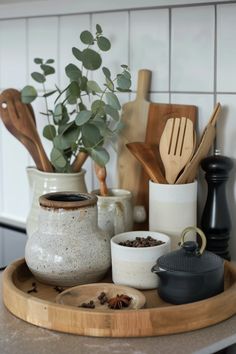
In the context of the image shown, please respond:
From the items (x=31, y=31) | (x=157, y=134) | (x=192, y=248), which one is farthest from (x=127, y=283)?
(x=31, y=31)

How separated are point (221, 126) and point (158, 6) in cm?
26

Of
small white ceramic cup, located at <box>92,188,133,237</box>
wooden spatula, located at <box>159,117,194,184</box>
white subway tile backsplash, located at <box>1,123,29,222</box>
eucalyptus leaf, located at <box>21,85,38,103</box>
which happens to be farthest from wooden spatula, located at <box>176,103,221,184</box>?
white subway tile backsplash, located at <box>1,123,29,222</box>

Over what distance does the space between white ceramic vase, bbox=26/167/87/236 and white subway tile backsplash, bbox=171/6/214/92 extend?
265mm

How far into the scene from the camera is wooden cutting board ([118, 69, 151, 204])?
1.31 metres

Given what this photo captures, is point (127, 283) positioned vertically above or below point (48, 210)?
below

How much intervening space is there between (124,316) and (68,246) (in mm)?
190

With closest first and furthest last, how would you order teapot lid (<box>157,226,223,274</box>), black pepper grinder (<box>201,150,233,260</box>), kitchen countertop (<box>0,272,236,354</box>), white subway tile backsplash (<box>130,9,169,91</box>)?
kitchen countertop (<box>0,272,236,354</box>) → teapot lid (<box>157,226,223,274</box>) → black pepper grinder (<box>201,150,233,260</box>) → white subway tile backsplash (<box>130,9,169,91</box>)

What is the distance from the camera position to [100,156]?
49.2 inches

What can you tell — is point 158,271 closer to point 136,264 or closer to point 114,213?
point 136,264

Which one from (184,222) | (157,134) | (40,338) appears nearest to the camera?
(40,338)

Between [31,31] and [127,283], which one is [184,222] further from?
[31,31]

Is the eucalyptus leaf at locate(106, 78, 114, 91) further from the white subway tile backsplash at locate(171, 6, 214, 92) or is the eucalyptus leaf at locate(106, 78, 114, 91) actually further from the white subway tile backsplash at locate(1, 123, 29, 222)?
the white subway tile backsplash at locate(1, 123, 29, 222)

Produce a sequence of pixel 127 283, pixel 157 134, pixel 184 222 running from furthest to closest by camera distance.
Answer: pixel 157 134
pixel 184 222
pixel 127 283

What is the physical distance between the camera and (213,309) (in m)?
0.95
